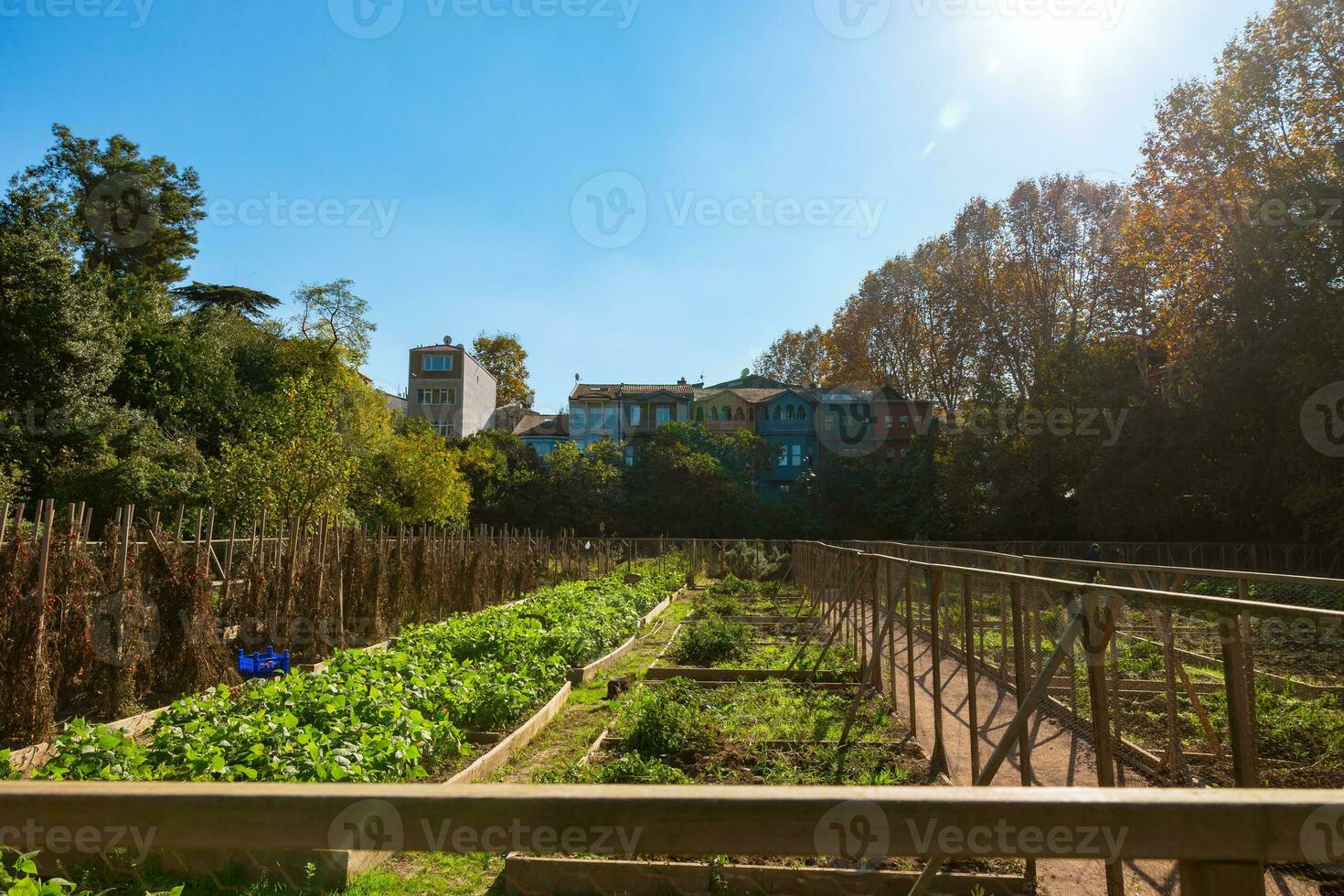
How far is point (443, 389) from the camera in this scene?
178ft

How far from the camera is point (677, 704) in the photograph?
721cm

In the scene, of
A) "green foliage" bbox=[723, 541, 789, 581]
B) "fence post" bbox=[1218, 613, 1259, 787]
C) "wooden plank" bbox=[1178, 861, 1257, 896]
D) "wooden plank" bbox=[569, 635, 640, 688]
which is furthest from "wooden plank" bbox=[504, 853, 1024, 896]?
"green foliage" bbox=[723, 541, 789, 581]

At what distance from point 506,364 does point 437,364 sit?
1294cm

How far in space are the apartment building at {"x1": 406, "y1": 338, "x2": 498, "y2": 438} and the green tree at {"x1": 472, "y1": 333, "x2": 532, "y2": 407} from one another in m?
10.9

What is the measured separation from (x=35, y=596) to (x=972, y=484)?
36603 mm

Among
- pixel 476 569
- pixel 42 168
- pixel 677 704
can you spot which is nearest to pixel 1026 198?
pixel 476 569

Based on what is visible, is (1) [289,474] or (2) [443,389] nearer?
(1) [289,474]

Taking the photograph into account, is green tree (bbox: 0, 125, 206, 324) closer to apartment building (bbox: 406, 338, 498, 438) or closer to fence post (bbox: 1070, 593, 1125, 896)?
apartment building (bbox: 406, 338, 498, 438)

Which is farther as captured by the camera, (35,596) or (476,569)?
(476,569)

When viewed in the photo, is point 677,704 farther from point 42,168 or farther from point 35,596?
point 42,168

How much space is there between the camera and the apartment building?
176 feet

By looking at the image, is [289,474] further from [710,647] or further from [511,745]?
[511,745]

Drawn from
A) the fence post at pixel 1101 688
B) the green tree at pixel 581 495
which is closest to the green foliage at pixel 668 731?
the fence post at pixel 1101 688

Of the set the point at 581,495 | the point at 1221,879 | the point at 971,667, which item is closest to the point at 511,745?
the point at 971,667
